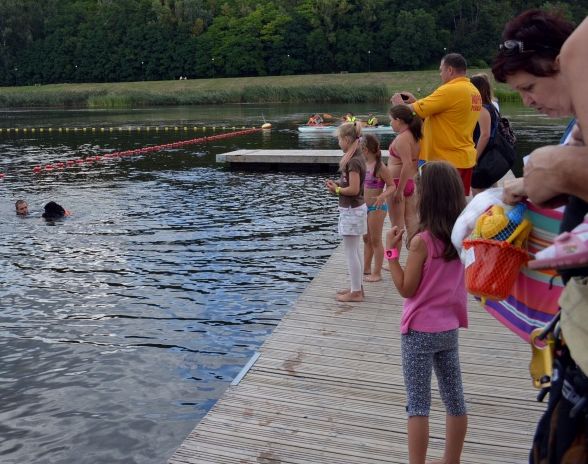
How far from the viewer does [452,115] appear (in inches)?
269

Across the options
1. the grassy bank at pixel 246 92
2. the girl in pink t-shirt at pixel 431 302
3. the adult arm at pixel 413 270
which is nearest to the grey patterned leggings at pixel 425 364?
the girl in pink t-shirt at pixel 431 302

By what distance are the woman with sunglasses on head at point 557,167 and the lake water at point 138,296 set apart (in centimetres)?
414

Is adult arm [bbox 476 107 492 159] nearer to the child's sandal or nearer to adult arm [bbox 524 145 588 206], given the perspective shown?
adult arm [bbox 524 145 588 206]

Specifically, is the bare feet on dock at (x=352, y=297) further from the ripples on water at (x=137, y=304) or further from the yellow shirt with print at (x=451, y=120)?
the yellow shirt with print at (x=451, y=120)

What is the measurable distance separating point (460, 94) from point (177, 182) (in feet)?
46.9

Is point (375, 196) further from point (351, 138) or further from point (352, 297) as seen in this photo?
point (352, 297)

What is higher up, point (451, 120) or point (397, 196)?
point (451, 120)

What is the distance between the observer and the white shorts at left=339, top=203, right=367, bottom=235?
6.88 m

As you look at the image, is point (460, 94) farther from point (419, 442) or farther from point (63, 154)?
point (63, 154)

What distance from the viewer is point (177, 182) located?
65.8ft

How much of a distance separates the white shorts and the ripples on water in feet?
5.82

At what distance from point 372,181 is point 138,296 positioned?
3795mm

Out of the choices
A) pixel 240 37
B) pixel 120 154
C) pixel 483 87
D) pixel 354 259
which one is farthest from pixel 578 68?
pixel 240 37

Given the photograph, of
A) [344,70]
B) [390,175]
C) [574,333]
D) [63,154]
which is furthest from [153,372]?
[344,70]
